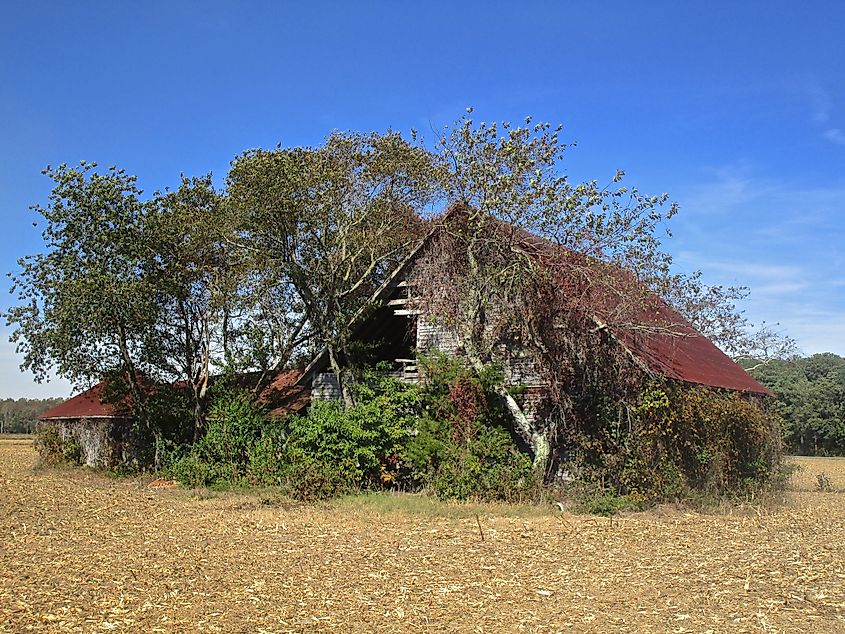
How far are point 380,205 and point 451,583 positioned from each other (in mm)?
13551

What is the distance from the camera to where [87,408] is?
29703 mm

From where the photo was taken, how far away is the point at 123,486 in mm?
21000

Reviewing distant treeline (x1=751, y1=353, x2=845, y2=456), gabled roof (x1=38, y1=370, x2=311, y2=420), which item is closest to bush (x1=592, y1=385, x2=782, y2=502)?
gabled roof (x1=38, y1=370, x2=311, y2=420)

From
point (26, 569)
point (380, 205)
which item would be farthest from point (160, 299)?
point (26, 569)

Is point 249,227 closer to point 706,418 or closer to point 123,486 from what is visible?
point 123,486

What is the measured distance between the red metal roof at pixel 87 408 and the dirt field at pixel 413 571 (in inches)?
458

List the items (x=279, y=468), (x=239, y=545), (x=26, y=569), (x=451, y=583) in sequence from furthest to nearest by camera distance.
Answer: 1. (x=279, y=468)
2. (x=239, y=545)
3. (x=26, y=569)
4. (x=451, y=583)

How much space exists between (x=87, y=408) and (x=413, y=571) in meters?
23.7

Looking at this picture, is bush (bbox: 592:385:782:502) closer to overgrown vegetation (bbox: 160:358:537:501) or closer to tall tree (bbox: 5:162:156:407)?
overgrown vegetation (bbox: 160:358:537:501)

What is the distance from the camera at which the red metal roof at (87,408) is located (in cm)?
2682

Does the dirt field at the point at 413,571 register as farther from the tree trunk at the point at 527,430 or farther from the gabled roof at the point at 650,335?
the gabled roof at the point at 650,335

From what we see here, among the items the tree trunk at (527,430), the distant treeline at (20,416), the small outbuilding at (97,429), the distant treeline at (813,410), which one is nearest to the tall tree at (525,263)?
the tree trunk at (527,430)

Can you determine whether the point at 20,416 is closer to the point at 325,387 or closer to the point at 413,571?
the point at 325,387

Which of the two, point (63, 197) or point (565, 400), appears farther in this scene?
point (63, 197)
